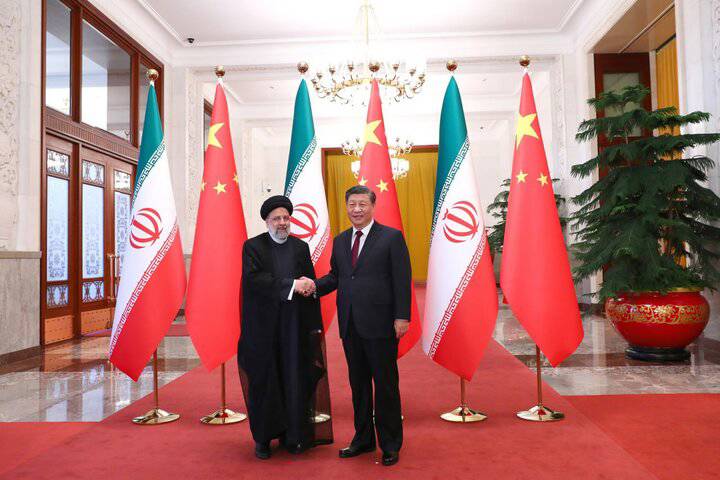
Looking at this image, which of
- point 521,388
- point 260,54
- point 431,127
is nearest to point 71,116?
point 260,54

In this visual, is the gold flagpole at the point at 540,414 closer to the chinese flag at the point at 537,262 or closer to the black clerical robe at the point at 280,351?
the chinese flag at the point at 537,262

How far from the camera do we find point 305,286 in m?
2.84

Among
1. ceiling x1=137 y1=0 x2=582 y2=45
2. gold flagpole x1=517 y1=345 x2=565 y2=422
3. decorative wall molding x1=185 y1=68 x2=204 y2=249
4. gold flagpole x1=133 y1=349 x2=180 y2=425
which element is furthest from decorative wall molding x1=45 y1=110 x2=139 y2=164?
gold flagpole x1=517 y1=345 x2=565 y2=422

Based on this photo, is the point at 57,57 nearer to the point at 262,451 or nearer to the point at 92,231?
Answer: the point at 92,231

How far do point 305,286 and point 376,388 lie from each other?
0.59 m

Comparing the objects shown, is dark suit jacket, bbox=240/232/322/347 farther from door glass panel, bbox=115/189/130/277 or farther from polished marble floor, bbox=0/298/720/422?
door glass panel, bbox=115/189/130/277

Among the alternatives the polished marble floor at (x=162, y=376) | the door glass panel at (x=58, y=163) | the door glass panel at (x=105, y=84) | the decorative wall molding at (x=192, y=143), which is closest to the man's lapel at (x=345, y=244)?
the polished marble floor at (x=162, y=376)

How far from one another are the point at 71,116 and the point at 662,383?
264 inches

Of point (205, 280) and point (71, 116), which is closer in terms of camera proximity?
point (205, 280)

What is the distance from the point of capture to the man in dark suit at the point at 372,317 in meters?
2.74

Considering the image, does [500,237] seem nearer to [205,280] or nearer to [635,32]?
[635,32]

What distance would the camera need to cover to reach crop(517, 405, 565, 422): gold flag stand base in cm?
333

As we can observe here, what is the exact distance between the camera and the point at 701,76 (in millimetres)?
5688

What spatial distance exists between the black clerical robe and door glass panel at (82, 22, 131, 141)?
18.2 feet
